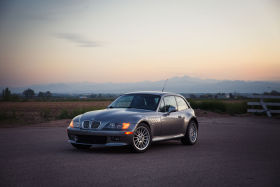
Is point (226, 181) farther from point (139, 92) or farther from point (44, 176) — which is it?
point (139, 92)

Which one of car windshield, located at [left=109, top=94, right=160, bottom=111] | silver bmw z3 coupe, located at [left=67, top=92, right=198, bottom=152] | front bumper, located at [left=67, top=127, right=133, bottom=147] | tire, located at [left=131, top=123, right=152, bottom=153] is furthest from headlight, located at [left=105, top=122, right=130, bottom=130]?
car windshield, located at [left=109, top=94, right=160, bottom=111]

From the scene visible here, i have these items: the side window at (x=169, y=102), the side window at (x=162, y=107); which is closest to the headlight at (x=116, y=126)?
the side window at (x=162, y=107)

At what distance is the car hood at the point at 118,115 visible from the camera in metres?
9.53

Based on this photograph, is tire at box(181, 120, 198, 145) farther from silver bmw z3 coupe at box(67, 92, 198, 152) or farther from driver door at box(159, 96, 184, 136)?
driver door at box(159, 96, 184, 136)

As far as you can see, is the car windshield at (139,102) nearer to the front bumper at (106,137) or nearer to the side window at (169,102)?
the side window at (169,102)

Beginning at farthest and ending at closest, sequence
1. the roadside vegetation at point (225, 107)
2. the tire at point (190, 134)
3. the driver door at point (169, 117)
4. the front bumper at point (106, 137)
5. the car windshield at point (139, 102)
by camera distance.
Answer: the roadside vegetation at point (225, 107), the tire at point (190, 134), the car windshield at point (139, 102), the driver door at point (169, 117), the front bumper at point (106, 137)

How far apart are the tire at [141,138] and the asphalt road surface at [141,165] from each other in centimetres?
25

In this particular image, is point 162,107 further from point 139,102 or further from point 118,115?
point 118,115

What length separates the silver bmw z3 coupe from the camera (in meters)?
9.41

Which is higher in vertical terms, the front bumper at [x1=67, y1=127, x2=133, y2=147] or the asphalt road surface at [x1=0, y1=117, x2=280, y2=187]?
the front bumper at [x1=67, y1=127, x2=133, y2=147]

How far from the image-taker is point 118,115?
967 centimetres

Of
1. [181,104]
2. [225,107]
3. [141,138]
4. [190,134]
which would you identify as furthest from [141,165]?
[225,107]

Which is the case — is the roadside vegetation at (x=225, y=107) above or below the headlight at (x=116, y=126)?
below

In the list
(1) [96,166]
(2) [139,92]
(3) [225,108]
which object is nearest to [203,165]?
(1) [96,166]
